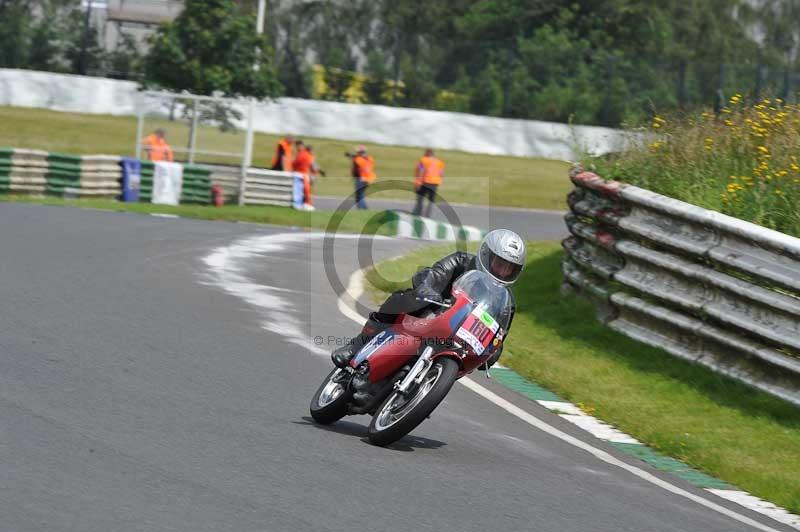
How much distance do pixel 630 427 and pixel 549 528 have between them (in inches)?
125

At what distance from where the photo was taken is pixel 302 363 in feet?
31.7

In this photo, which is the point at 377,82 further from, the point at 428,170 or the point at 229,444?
the point at 229,444

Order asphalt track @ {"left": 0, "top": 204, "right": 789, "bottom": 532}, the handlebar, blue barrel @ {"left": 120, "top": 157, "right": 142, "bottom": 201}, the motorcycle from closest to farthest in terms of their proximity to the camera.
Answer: asphalt track @ {"left": 0, "top": 204, "right": 789, "bottom": 532}, the motorcycle, the handlebar, blue barrel @ {"left": 120, "top": 157, "right": 142, "bottom": 201}

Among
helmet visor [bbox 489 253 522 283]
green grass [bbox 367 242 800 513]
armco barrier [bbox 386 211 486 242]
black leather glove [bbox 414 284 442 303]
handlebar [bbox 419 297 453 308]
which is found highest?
helmet visor [bbox 489 253 522 283]

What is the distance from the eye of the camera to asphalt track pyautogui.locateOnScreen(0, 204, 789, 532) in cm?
549

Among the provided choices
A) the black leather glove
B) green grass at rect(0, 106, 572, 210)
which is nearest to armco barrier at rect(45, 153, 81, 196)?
green grass at rect(0, 106, 572, 210)

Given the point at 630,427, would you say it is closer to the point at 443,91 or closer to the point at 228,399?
the point at 228,399

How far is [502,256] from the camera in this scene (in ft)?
24.3

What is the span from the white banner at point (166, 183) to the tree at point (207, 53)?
866 centimetres

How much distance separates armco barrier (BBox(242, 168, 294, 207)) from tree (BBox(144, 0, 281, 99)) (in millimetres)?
7668

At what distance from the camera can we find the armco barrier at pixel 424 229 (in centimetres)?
2459

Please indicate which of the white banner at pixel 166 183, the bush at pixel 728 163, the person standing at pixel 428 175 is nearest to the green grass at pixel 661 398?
the bush at pixel 728 163

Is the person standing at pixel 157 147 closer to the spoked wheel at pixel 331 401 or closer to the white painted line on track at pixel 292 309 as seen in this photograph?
the white painted line on track at pixel 292 309

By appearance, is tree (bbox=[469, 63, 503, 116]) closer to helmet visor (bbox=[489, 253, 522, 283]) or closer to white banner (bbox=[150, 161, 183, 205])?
white banner (bbox=[150, 161, 183, 205])
